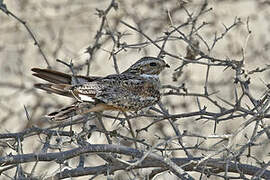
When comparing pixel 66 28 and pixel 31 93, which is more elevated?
pixel 66 28

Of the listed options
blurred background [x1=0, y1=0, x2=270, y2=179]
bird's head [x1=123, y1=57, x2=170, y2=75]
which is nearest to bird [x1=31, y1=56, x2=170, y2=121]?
bird's head [x1=123, y1=57, x2=170, y2=75]

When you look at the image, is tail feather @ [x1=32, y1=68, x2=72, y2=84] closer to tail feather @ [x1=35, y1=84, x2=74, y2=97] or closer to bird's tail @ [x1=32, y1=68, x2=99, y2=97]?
bird's tail @ [x1=32, y1=68, x2=99, y2=97]

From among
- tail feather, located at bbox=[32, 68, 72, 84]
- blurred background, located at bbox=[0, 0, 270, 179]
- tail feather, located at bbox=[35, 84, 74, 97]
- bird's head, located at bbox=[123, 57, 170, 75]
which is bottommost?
tail feather, located at bbox=[35, 84, 74, 97]

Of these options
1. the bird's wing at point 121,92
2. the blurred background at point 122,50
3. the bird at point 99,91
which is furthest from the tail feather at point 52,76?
Answer: the blurred background at point 122,50

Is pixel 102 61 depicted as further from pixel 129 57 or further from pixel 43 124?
pixel 43 124

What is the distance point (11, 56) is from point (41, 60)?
0.49 meters

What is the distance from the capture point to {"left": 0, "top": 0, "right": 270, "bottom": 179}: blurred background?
784cm

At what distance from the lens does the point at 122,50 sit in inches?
328

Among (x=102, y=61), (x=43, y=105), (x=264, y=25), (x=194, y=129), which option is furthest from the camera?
(x=264, y=25)

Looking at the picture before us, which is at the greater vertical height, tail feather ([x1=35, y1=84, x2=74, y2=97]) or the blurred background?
the blurred background

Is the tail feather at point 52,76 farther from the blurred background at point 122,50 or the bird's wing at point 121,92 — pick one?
the blurred background at point 122,50

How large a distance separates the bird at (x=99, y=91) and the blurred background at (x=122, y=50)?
2820 mm

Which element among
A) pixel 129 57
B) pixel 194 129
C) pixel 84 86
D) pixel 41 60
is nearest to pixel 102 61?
pixel 129 57

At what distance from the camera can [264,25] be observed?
9.47 metres
